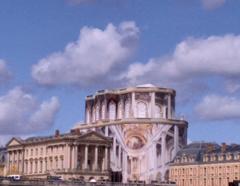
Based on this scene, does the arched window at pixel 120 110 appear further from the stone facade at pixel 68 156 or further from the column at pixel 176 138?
the stone facade at pixel 68 156

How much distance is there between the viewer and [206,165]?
443 feet

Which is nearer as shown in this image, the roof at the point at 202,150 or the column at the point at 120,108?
the roof at the point at 202,150

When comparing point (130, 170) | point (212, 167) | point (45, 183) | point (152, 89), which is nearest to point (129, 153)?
point (130, 170)

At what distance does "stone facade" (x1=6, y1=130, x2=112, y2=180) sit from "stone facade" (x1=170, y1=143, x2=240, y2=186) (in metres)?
14.2

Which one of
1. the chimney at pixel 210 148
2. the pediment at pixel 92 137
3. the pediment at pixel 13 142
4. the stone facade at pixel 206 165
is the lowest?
the stone facade at pixel 206 165

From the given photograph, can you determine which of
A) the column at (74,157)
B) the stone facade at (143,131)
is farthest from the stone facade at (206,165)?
the column at (74,157)

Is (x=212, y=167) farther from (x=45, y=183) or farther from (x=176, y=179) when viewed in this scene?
(x=45, y=183)

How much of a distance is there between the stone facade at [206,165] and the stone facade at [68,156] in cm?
1422

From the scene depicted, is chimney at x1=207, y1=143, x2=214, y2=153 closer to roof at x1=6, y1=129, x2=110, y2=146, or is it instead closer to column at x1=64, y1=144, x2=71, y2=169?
roof at x1=6, y1=129, x2=110, y2=146

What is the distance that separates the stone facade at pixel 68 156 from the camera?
132500 mm

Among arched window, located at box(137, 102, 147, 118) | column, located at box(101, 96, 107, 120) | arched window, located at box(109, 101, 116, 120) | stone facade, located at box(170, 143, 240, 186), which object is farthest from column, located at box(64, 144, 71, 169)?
column, located at box(101, 96, 107, 120)

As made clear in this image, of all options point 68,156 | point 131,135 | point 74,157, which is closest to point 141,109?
point 131,135

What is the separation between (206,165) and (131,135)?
21979 mm

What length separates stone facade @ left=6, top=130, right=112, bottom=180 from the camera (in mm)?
132500
